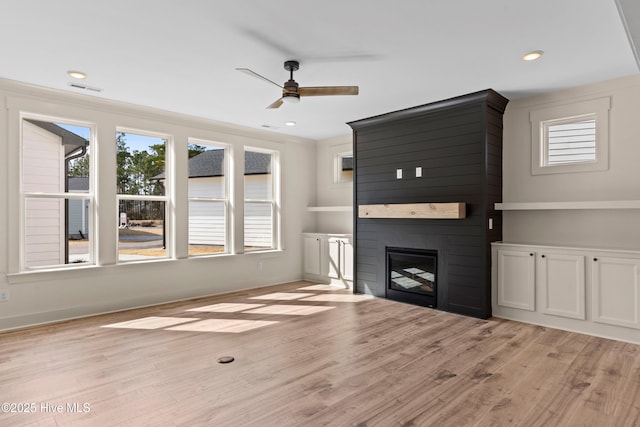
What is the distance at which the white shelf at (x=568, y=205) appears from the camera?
3755mm

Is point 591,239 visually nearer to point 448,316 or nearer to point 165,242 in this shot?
point 448,316

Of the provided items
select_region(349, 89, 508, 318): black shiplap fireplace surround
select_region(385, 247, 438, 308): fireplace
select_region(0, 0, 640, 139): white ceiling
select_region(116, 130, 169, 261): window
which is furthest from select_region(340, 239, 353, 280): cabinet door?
select_region(116, 130, 169, 261): window

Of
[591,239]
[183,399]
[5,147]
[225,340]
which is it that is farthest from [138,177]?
[591,239]

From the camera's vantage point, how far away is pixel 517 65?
3666mm

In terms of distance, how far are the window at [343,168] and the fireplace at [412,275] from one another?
1.93m

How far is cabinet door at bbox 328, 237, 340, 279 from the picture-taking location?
6.60m

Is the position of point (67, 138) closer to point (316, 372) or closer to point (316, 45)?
point (316, 45)

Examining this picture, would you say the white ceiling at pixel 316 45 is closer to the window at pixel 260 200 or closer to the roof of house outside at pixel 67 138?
the roof of house outside at pixel 67 138

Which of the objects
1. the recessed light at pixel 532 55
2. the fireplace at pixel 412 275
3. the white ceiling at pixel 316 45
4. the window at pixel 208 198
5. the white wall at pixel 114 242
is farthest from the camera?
Result: the window at pixel 208 198

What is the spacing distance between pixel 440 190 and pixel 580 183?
5.16ft

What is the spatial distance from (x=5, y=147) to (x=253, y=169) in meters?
3.47

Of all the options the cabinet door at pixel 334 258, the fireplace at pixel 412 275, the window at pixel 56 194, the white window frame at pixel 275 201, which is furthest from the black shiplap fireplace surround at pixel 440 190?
the window at pixel 56 194

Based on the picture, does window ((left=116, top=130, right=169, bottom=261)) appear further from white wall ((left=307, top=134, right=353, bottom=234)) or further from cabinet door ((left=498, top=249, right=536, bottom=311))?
cabinet door ((left=498, top=249, right=536, bottom=311))

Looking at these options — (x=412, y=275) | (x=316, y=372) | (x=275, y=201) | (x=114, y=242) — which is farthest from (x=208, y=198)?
(x=316, y=372)
